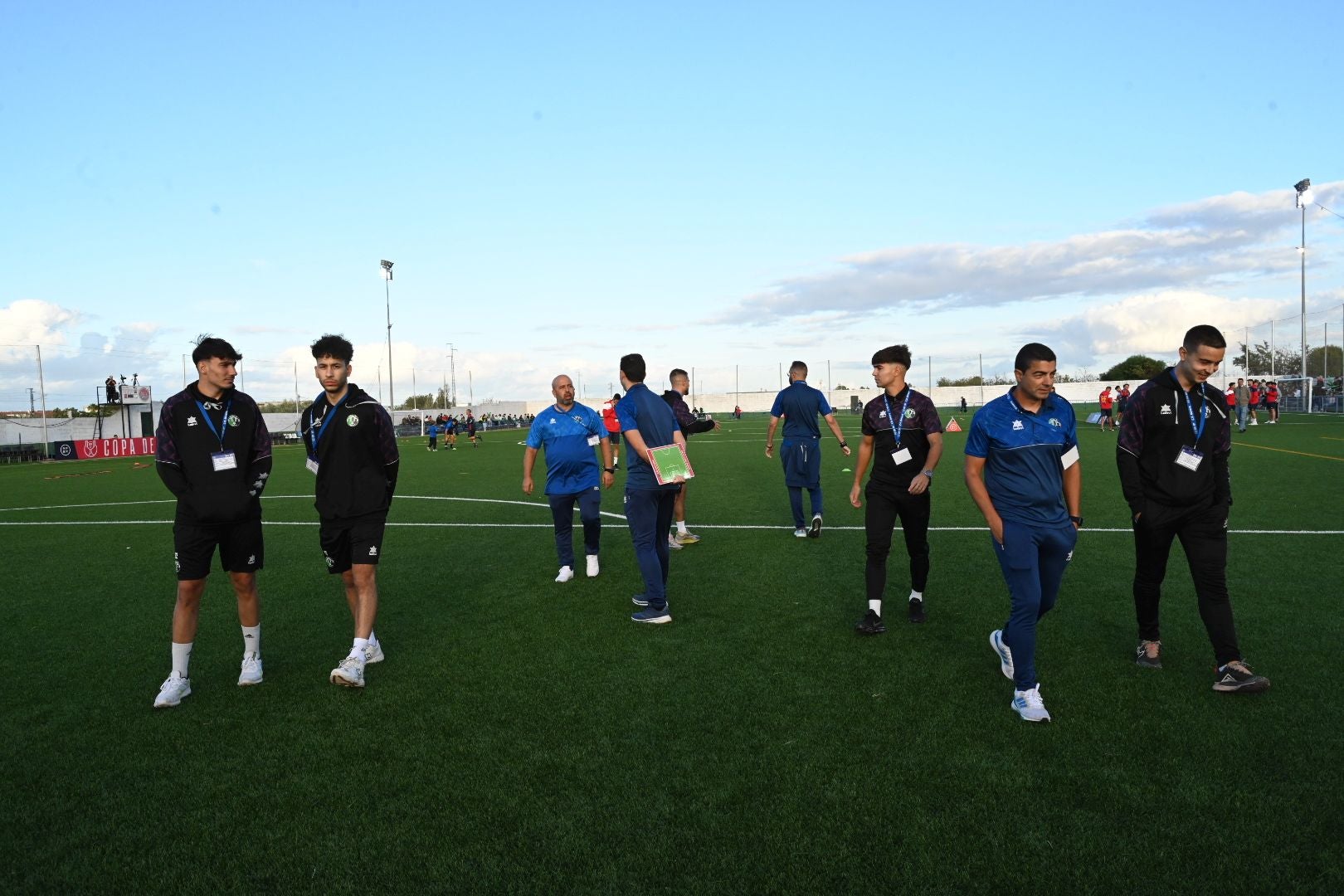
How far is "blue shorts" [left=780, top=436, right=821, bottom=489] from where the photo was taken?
31.4ft

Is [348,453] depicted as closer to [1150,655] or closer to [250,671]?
[250,671]

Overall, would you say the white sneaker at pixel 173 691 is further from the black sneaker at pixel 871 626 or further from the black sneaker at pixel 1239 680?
the black sneaker at pixel 1239 680

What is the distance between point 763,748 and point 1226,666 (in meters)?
2.58

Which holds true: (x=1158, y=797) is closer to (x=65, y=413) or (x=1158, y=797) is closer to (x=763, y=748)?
(x=763, y=748)

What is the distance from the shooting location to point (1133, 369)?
88.3 meters

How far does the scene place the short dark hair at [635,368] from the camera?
641 centimetres

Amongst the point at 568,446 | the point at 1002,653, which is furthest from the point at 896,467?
the point at 568,446

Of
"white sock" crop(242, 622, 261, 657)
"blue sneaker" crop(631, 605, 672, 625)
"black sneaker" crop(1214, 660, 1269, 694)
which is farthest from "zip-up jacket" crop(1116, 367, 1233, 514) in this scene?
"white sock" crop(242, 622, 261, 657)

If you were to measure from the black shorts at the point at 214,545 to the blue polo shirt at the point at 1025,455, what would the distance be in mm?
3980

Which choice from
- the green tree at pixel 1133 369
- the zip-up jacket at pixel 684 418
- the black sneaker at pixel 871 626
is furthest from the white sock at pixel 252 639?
the green tree at pixel 1133 369

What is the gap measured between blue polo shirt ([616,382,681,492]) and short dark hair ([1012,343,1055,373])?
256 cm

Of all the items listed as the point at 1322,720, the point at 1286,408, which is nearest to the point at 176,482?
the point at 1322,720

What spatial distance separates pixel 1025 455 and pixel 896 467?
1.75 m

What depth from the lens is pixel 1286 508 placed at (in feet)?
36.0
